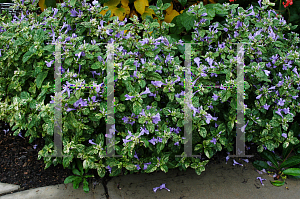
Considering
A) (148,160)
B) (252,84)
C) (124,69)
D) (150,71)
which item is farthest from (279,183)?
(124,69)

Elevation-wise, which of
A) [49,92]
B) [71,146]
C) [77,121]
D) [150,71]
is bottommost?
[71,146]

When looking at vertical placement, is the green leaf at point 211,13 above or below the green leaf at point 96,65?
above

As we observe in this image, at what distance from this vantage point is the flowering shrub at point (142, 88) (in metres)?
1.94

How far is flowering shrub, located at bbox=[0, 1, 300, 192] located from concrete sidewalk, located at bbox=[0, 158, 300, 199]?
0.58 feet

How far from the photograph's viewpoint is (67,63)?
1.97 m

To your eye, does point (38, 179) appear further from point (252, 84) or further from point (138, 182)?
point (252, 84)

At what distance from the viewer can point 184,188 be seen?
87.9 inches

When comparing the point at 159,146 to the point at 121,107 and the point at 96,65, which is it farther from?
the point at 96,65

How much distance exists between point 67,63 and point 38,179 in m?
1.08

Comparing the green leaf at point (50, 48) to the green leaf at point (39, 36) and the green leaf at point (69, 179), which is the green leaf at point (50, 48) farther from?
the green leaf at point (69, 179)

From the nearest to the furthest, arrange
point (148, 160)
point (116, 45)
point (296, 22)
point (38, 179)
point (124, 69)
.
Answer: point (124, 69) → point (116, 45) → point (148, 160) → point (38, 179) → point (296, 22)

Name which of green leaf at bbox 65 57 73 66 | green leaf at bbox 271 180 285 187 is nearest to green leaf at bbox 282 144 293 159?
green leaf at bbox 271 180 285 187

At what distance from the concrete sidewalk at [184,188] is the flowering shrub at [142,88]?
0.58 feet

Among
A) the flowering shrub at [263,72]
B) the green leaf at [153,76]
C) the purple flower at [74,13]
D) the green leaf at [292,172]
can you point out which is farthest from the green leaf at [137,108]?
the green leaf at [292,172]
